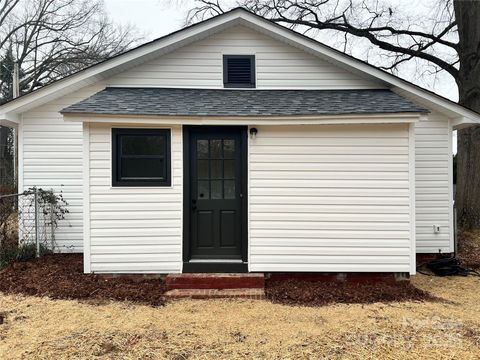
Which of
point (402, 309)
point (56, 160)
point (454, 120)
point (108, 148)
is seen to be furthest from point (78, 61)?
point (402, 309)

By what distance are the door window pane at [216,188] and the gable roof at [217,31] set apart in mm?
2776

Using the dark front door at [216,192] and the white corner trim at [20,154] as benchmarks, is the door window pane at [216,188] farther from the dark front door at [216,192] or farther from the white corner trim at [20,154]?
the white corner trim at [20,154]

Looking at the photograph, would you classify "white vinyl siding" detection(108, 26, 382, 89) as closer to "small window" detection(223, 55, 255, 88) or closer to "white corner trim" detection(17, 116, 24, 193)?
"small window" detection(223, 55, 255, 88)

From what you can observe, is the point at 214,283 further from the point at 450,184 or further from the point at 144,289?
the point at 450,184

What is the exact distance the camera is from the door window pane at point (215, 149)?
17.9 ft

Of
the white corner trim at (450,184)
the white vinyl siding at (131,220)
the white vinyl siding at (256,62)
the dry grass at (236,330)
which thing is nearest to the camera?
the dry grass at (236,330)

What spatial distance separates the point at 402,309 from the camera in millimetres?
4414

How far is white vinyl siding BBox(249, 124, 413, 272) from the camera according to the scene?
17.4 feet

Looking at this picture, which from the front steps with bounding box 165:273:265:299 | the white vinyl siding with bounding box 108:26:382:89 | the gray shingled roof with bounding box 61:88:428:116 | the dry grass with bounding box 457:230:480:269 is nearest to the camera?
the front steps with bounding box 165:273:265:299

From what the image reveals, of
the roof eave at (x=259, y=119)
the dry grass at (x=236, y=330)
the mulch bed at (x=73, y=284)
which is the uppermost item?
the roof eave at (x=259, y=119)

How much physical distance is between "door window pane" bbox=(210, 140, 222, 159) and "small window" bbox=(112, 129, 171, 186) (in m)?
0.70

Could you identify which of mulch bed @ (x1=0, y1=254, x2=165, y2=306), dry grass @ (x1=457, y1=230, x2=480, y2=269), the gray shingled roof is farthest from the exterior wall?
mulch bed @ (x1=0, y1=254, x2=165, y2=306)

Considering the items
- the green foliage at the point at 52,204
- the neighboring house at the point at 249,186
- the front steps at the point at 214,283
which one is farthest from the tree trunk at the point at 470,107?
the green foliage at the point at 52,204

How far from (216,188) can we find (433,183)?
4482 mm
